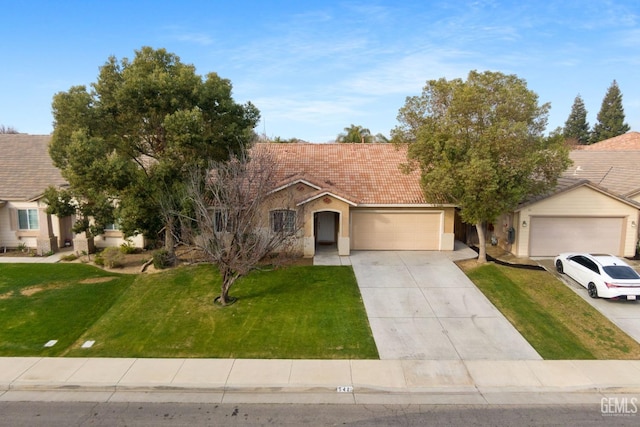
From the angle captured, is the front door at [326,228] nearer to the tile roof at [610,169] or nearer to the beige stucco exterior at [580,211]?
the beige stucco exterior at [580,211]

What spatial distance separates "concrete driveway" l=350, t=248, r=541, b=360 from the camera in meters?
12.5

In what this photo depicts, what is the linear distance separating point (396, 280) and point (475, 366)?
6588 mm

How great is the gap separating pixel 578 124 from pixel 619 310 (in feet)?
252

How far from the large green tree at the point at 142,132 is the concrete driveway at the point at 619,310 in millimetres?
14692

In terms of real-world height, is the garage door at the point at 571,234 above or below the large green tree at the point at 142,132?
below

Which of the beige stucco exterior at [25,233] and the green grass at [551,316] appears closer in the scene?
the green grass at [551,316]

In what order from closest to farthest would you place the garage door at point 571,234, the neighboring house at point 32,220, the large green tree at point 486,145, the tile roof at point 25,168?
the large green tree at point 486,145 → the garage door at point 571,234 → the neighboring house at point 32,220 → the tile roof at point 25,168

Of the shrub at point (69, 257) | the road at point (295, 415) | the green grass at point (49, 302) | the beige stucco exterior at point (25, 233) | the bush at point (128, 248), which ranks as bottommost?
the road at point (295, 415)

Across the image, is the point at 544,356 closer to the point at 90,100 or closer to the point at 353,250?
the point at 353,250

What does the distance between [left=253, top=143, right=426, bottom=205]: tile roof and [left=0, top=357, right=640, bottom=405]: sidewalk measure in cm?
1069

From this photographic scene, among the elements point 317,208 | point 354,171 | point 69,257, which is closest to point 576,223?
point 354,171

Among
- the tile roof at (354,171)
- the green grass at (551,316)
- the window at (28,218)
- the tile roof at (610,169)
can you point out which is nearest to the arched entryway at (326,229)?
the tile roof at (354,171)

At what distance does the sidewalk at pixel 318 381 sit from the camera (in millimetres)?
10219

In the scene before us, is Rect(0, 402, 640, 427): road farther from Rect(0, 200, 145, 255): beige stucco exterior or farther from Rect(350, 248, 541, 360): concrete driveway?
Rect(0, 200, 145, 255): beige stucco exterior
